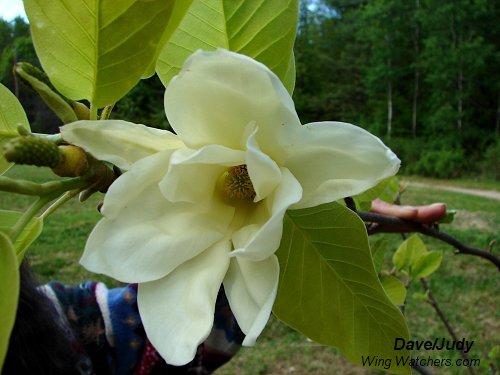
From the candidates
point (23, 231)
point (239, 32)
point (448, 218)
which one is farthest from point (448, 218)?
point (23, 231)

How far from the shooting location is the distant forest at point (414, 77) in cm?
1530

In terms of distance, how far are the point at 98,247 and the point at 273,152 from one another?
158mm

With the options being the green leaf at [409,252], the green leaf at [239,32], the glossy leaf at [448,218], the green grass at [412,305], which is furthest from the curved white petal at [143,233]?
the green grass at [412,305]

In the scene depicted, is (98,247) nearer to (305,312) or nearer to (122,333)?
(305,312)

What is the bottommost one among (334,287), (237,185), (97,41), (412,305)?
(412,305)

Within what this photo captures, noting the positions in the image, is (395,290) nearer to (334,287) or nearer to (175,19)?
(334,287)

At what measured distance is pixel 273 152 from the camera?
0.41 metres

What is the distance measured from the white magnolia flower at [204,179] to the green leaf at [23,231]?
8cm

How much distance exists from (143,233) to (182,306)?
7 centimetres

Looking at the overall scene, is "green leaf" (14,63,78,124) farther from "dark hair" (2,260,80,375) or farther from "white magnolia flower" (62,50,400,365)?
"dark hair" (2,260,80,375)

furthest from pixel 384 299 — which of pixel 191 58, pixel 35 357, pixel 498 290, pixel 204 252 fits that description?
pixel 498 290

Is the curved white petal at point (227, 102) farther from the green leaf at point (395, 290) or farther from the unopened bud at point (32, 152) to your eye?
the green leaf at point (395, 290)

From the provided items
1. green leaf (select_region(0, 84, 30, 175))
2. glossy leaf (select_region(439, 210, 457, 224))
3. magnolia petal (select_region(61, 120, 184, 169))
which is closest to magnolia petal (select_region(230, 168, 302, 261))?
magnolia petal (select_region(61, 120, 184, 169))

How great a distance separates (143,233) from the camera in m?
0.40
